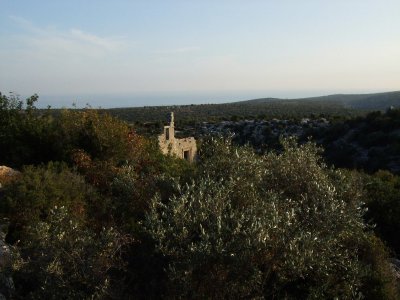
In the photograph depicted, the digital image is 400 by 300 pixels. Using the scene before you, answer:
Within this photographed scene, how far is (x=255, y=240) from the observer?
7738 mm

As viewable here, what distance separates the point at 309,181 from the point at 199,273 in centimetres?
433

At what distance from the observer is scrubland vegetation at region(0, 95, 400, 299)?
7945 millimetres

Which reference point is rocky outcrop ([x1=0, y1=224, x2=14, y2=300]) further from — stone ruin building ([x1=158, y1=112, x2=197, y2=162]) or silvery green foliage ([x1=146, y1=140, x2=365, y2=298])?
stone ruin building ([x1=158, y1=112, x2=197, y2=162])

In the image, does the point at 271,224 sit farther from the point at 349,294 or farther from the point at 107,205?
the point at 107,205

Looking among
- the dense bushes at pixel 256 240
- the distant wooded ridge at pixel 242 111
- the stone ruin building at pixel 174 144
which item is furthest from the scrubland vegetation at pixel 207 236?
the distant wooded ridge at pixel 242 111

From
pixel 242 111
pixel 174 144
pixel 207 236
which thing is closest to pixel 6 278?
pixel 207 236

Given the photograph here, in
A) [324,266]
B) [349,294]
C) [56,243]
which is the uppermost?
[56,243]

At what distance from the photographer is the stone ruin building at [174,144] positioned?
91.5 ft

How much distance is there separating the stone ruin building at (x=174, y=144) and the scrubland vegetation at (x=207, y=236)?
44.3 ft

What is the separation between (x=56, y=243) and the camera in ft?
27.8

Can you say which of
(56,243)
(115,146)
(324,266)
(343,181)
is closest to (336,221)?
(324,266)

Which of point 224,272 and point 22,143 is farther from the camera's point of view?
point 22,143

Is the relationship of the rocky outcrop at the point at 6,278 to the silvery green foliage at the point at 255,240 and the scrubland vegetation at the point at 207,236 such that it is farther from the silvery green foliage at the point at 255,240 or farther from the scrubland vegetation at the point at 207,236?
the silvery green foliage at the point at 255,240

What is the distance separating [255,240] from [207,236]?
82 centimetres
